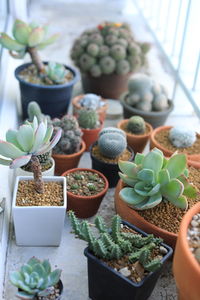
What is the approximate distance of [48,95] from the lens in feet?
9.06

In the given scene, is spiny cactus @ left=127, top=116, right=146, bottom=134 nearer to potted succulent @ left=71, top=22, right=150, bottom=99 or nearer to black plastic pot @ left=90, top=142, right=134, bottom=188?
black plastic pot @ left=90, top=142, right=134, bottom=188

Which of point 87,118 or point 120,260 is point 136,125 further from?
point 120,260

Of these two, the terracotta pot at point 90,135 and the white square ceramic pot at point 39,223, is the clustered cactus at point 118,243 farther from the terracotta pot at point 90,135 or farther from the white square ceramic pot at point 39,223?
the terracotta pot at point 90,135

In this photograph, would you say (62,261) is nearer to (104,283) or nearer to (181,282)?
(104,283)

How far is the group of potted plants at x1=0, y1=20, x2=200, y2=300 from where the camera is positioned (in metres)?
1.59

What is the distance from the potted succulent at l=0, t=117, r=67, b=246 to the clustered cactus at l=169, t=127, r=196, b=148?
0.80 meters

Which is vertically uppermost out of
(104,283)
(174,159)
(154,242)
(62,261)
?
(174,159)

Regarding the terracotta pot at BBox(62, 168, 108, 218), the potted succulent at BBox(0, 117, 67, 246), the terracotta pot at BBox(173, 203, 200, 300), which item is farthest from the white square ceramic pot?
the terracotta pot at BBox(173, 203, 200, 300)

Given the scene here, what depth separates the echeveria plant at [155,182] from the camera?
182 centimetres

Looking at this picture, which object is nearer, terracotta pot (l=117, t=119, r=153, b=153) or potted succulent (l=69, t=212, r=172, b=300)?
potted succulent (l=69, t=212, r=172, b=300)

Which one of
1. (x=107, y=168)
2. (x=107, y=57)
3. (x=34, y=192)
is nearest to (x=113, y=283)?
(x=34, y=192)

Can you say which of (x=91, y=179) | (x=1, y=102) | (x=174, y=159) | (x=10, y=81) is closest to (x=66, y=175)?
(x=91, y=179)

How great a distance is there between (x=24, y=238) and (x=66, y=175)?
41 cm

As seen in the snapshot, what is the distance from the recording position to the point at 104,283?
1647mm
